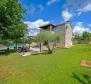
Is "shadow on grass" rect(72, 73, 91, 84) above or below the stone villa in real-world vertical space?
below

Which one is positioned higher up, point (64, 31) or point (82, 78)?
point (64, 31)

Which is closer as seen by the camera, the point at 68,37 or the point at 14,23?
the point at 14,23

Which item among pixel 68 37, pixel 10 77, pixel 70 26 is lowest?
pixel 10 77

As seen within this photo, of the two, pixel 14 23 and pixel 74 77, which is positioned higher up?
pixel 14 23

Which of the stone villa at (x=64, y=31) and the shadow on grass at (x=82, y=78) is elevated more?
the stone villa at (x=64, y=31)

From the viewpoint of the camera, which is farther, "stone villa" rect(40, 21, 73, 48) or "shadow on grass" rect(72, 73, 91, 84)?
"stone villa" rect(40, 21, 73, 48)

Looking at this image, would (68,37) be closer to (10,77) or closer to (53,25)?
(53,25)

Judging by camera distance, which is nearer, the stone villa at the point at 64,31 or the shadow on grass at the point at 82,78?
the shadow on grass at the point at 82,78

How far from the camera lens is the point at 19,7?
3291 cm

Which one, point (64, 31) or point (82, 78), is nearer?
point (82, 78)

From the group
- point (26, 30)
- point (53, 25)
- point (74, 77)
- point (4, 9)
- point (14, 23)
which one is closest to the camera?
point (74, 77)

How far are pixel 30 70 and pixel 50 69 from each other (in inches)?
68.2

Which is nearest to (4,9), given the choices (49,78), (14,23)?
(14,23)

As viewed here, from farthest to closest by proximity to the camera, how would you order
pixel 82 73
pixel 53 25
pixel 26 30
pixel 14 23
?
pixel 53 25 → pixel 26 30 → pixel 14 23 → pixel 82 73
